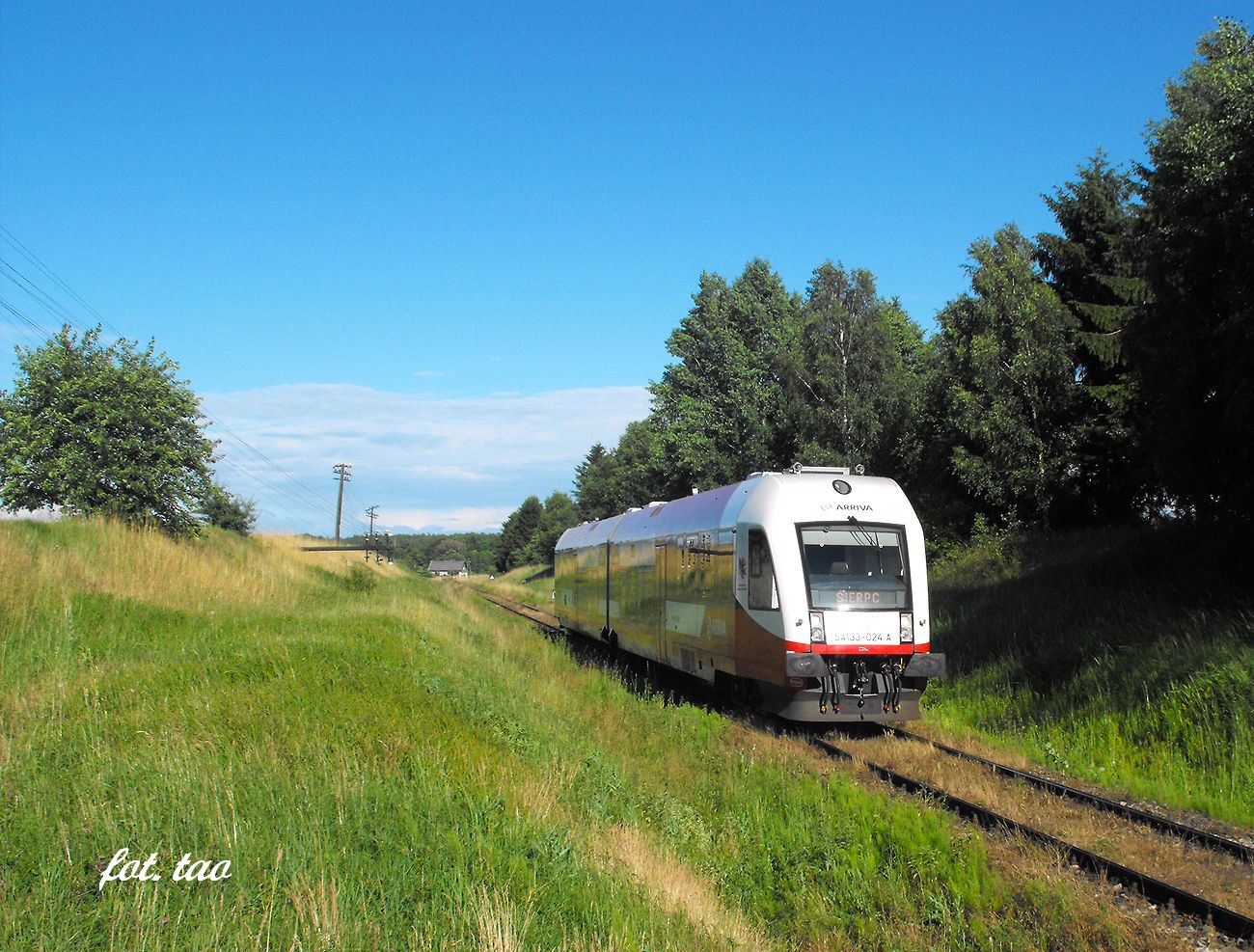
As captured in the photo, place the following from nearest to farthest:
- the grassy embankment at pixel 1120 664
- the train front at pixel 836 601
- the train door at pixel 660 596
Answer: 1. the grassy embankment at pixel 1120 664
2. the train front at pixel 836 601
3. the train door at pixel 660 596

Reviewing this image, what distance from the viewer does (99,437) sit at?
21.3 m

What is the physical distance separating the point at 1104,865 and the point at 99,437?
68.9 feet

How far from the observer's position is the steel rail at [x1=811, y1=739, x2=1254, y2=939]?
6.34 meters

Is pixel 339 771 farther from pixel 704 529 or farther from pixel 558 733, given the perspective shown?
pixel 704 529

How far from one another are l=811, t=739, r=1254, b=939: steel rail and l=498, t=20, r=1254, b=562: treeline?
7.47 meters

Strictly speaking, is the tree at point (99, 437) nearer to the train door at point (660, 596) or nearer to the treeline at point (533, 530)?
the train door at point (660, 596)

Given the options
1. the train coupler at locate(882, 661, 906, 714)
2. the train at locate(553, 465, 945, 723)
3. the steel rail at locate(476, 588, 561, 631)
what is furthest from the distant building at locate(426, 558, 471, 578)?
the train coupler at locate(882, 661, 906, 714)

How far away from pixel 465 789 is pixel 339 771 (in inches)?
36.7

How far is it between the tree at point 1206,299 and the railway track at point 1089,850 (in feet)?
20.9

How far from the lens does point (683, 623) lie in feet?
53.9

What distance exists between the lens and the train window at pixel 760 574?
12750 mm

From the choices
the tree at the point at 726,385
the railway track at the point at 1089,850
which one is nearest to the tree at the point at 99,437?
the railway track at the point at 1089,850

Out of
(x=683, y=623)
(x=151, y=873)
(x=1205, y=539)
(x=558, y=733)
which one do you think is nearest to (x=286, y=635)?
(x=558, y=733)

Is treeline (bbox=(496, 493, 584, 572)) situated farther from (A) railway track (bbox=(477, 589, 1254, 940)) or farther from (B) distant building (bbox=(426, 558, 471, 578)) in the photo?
(A) railway track (bbox=(477, 589, 1254, 940))
